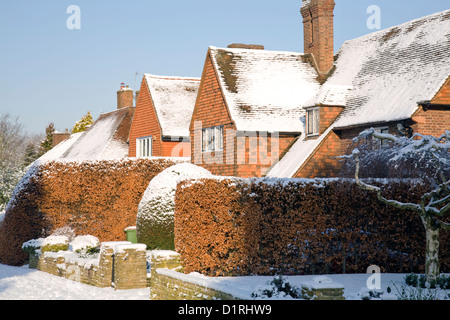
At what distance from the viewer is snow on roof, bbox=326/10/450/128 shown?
76.0 feet

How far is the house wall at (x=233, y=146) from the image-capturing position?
28109mm

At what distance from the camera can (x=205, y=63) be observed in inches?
1247

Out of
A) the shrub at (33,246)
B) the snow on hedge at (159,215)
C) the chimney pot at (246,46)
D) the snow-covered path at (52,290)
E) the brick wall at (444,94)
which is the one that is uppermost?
the chimney pot at (246,46)

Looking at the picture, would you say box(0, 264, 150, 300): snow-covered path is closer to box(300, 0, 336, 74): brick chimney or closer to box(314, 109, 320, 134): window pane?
box(314, 109, 320, 134): window pane

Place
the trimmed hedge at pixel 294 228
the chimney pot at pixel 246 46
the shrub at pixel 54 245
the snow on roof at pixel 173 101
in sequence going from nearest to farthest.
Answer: the trimmed hedge at pixel 294 228
the shrub at pixel 54 245
the chimney pot at pixel 246 46
the snow on roof at pixel 173 101

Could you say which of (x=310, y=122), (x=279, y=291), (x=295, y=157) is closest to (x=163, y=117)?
(x=310, y=122)

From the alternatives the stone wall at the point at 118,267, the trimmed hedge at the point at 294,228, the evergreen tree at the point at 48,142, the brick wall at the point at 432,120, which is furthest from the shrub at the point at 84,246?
the evergreen tree at the point at 48,142

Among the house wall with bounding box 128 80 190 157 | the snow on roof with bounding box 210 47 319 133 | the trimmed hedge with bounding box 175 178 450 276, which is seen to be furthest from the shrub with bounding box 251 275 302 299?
the house wall with bounding box 128 80 190 157

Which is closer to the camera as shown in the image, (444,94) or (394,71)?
(444,94)

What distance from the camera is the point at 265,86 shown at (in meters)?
30.8

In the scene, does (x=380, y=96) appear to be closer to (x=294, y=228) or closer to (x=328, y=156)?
(x=328, y=156)

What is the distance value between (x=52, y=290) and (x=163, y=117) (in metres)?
20.7

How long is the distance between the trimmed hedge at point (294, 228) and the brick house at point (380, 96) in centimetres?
678

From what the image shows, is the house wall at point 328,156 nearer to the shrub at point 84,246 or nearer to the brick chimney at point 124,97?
the shrub at point 84,246
